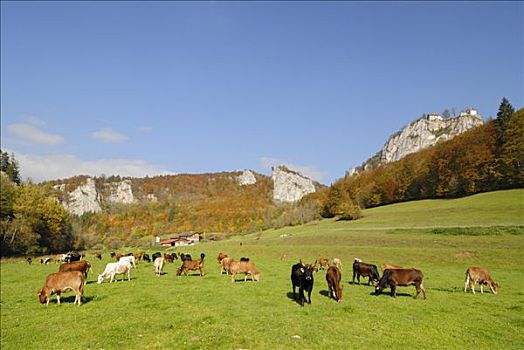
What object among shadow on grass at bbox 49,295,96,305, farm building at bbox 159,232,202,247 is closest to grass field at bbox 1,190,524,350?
shadow on grass at bbox 49,295,96,305

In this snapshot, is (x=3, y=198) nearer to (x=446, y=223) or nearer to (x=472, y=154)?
(x=446, y=223)

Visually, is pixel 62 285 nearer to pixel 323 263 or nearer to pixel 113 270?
pixel 113 270

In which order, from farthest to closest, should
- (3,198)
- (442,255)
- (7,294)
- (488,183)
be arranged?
1. (488,183)
2. (3,198)
3. (442,255)
4. (7,294)

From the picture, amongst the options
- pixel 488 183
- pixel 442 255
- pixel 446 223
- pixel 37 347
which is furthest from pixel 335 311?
pixel 488 183

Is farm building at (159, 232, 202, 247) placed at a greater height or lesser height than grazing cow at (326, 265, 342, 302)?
lesser

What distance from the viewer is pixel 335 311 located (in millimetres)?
13875

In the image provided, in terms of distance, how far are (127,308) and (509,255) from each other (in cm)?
3317

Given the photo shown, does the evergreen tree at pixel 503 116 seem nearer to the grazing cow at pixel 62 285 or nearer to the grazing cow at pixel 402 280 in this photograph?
the grazing cow at pixel 402 280

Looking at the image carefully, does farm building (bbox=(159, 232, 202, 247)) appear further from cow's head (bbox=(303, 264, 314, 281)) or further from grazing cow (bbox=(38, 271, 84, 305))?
cow's head (bbox=(303, 264, 314, 281))

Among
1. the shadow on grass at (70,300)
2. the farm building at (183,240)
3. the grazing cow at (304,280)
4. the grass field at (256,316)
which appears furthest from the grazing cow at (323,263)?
the farm building at (183,240)

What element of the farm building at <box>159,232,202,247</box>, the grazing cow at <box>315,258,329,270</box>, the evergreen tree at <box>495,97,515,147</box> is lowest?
the farm building at <box>159,232,202,247</box>

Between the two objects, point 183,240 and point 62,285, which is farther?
point 183,240

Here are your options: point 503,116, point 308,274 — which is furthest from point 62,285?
point 503,116

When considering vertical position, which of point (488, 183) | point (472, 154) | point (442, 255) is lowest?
point (442, 255)
